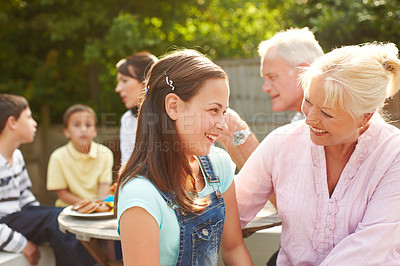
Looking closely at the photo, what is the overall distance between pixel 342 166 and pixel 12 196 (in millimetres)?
2282

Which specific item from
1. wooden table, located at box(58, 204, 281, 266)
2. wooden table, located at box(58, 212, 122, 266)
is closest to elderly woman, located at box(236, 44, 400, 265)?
wooden table, located at box(58, 204, 281, 266)

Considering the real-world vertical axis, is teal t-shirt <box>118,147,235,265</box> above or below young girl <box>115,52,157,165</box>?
below

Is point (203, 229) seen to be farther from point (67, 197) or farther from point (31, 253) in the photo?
point (67, 197)

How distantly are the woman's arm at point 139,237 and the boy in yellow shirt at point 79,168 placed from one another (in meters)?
2.49

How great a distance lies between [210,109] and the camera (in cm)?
168

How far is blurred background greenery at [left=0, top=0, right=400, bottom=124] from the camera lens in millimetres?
6961

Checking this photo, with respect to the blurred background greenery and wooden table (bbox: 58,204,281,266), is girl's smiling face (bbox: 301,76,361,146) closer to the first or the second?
wooden table (bbox: 58,204,281,266)

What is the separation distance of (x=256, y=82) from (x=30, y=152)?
14.2 feet

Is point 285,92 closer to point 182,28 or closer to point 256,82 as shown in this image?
point 256,82

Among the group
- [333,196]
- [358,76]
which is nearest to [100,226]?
[333,196]

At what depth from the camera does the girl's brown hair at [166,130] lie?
5.32ft

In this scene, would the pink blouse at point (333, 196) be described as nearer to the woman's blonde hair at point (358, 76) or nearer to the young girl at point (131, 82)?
the woman's blonde hair at point (358, 76)

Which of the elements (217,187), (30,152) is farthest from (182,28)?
(217,187)

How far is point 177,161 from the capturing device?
1.70 m
